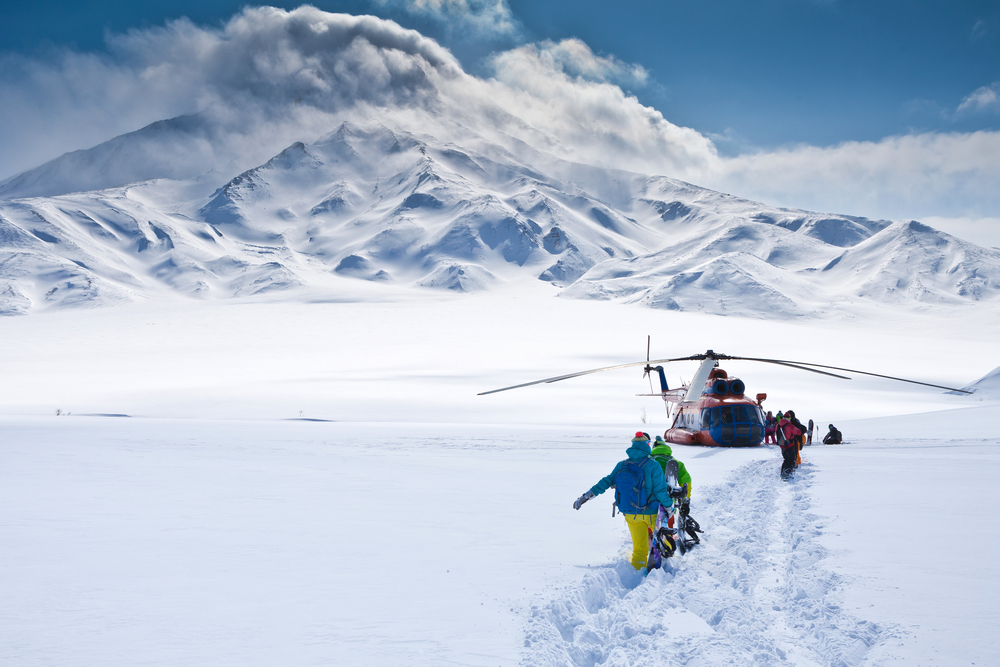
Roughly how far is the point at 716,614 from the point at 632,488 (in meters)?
1.31

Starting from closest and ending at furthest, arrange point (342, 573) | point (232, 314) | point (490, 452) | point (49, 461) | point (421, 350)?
1. point (342, 573)
2. point (49, 461)
3. point (490, 452)
4. point (421, 350)
5. point (232, 314)

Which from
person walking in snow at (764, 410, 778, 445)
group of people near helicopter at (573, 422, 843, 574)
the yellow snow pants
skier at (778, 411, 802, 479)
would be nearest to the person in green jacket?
group of people near helicopter at (573, 422, 843, 574)

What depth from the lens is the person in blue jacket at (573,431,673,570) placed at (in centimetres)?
599

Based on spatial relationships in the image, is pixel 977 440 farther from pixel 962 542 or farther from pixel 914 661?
pixel 914 661

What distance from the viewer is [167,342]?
173 feet

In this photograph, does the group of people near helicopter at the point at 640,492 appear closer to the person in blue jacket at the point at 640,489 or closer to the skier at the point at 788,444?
the person in blue jacket at the point at 640,489

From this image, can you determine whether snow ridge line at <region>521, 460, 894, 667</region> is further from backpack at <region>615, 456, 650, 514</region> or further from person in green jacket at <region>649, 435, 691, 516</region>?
backpack at <region>615, 456, 650, 514</region>

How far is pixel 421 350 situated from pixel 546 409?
22487mm

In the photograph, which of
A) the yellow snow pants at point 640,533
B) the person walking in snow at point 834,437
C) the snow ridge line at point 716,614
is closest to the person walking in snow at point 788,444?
the snow ridge line at point 716,614

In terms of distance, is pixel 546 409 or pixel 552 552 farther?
pixel 546 409

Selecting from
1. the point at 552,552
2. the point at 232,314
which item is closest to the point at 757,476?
the point at 552,552

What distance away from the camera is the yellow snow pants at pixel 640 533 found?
20.0 feet

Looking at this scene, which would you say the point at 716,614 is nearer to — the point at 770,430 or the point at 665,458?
the point at 665,458

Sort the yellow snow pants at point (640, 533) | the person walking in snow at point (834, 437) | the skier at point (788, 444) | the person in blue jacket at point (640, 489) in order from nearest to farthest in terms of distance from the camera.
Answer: the person in blue jacket at point (640, 489)
the yellow snow pants at point (640, 533)
the skier at point (788, 444)
the person walking in snow at point (834, 437)
